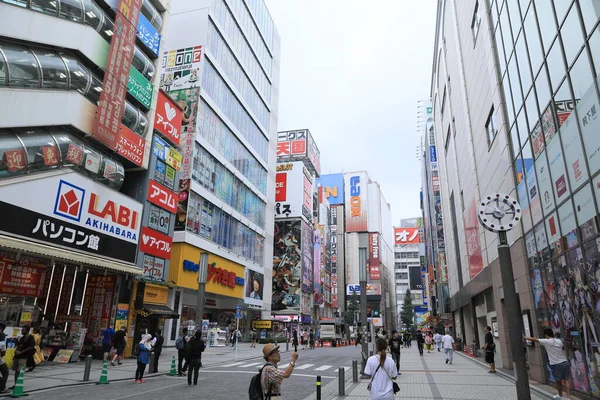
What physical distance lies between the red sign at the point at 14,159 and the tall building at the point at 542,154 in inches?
703

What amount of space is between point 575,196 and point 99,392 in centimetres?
1316

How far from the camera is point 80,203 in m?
17.9

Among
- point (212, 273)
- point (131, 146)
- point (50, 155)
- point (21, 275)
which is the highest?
point (131, 146)

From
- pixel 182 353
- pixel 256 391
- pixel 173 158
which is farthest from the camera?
pixel 173 158

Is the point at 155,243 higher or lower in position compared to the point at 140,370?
higher

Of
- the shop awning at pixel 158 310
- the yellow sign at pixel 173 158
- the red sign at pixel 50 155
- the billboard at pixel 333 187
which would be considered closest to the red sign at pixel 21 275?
the red sign at pixel 50 155

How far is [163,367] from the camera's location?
17.6m

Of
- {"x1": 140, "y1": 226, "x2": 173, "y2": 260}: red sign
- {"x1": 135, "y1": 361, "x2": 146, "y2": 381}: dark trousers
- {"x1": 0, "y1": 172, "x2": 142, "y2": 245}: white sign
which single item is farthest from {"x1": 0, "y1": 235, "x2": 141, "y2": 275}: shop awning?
{"x1": 135, "y1": 361, "x2": 146, "y2": 381}: dark trousers

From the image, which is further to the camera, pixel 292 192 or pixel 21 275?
pixel 292 192

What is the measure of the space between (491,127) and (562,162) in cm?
938

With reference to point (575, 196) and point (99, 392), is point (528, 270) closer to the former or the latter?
point (575, 196)

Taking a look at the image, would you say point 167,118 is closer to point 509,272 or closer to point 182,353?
point 182,353

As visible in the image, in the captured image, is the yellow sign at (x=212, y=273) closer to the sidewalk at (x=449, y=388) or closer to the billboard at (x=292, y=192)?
the sidewalk at (x=449, y=388)

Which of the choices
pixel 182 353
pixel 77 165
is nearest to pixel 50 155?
pixel 77 165
